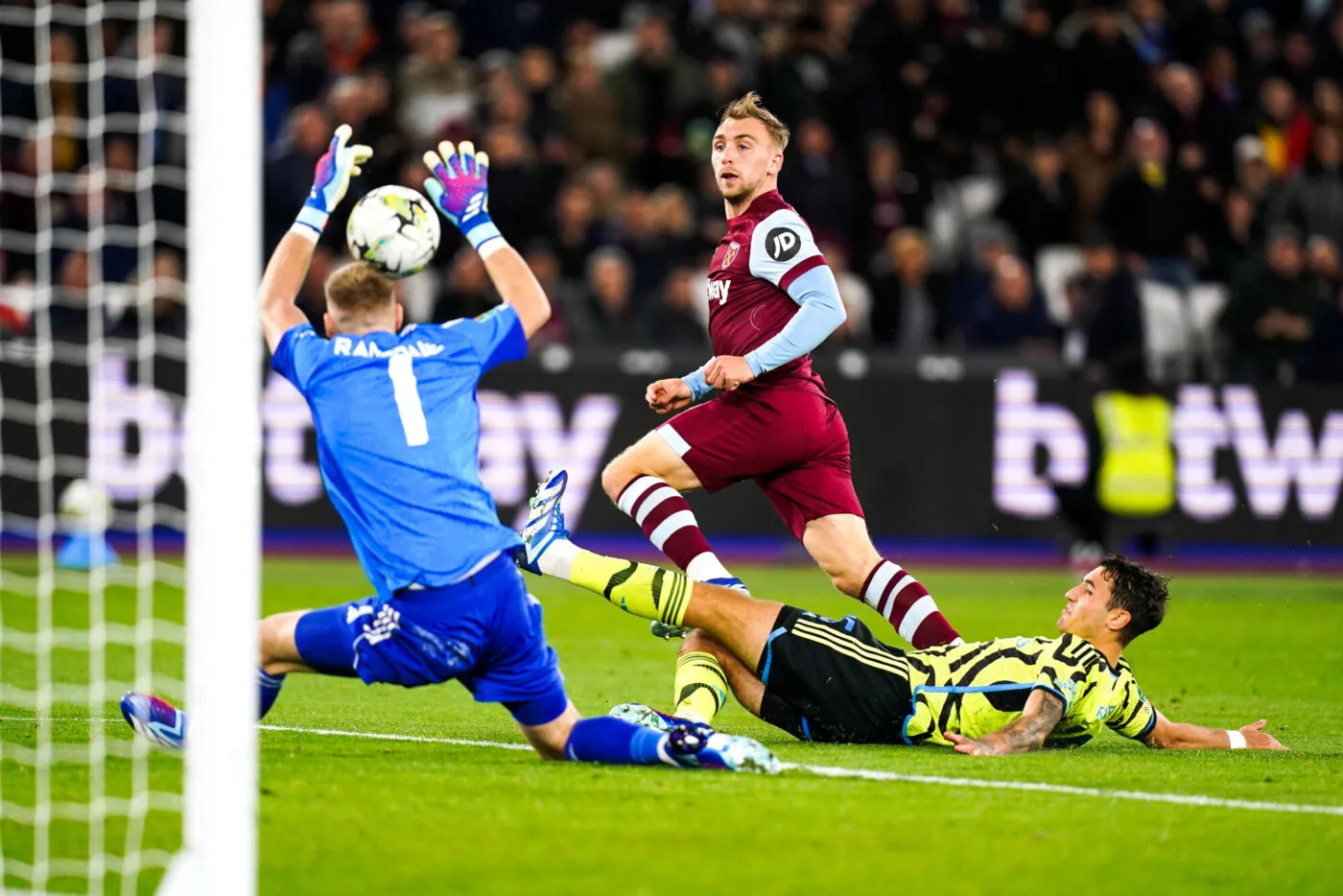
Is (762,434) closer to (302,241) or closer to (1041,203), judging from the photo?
(302,241)

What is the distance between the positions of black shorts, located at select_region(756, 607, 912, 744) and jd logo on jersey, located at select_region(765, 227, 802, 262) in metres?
1.62

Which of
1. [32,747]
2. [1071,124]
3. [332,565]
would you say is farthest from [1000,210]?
[32,747]

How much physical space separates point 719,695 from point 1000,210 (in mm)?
11329

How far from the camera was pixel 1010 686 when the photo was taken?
6559 mm

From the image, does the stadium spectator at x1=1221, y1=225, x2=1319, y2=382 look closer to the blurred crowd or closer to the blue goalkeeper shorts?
the blurred crowd

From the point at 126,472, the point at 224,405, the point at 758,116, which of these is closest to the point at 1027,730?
the point at 758,116

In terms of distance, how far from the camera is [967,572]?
14.6 meters

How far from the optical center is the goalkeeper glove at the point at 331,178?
586 cm

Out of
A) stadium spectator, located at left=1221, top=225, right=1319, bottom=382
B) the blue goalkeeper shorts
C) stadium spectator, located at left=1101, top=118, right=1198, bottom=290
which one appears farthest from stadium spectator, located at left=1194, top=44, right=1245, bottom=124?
the blue goalkeeper shorts

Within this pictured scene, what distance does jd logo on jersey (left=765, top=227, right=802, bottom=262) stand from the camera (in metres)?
7.60

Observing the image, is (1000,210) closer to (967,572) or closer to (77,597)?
(967,572)

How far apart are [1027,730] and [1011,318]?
1002 cm

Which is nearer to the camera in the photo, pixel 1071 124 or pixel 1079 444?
pixel 1079 444

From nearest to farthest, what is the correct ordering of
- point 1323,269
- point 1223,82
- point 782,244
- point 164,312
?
1. point 782,244
2. point 164,312
3. point 1323,269
4. point 1223,82
